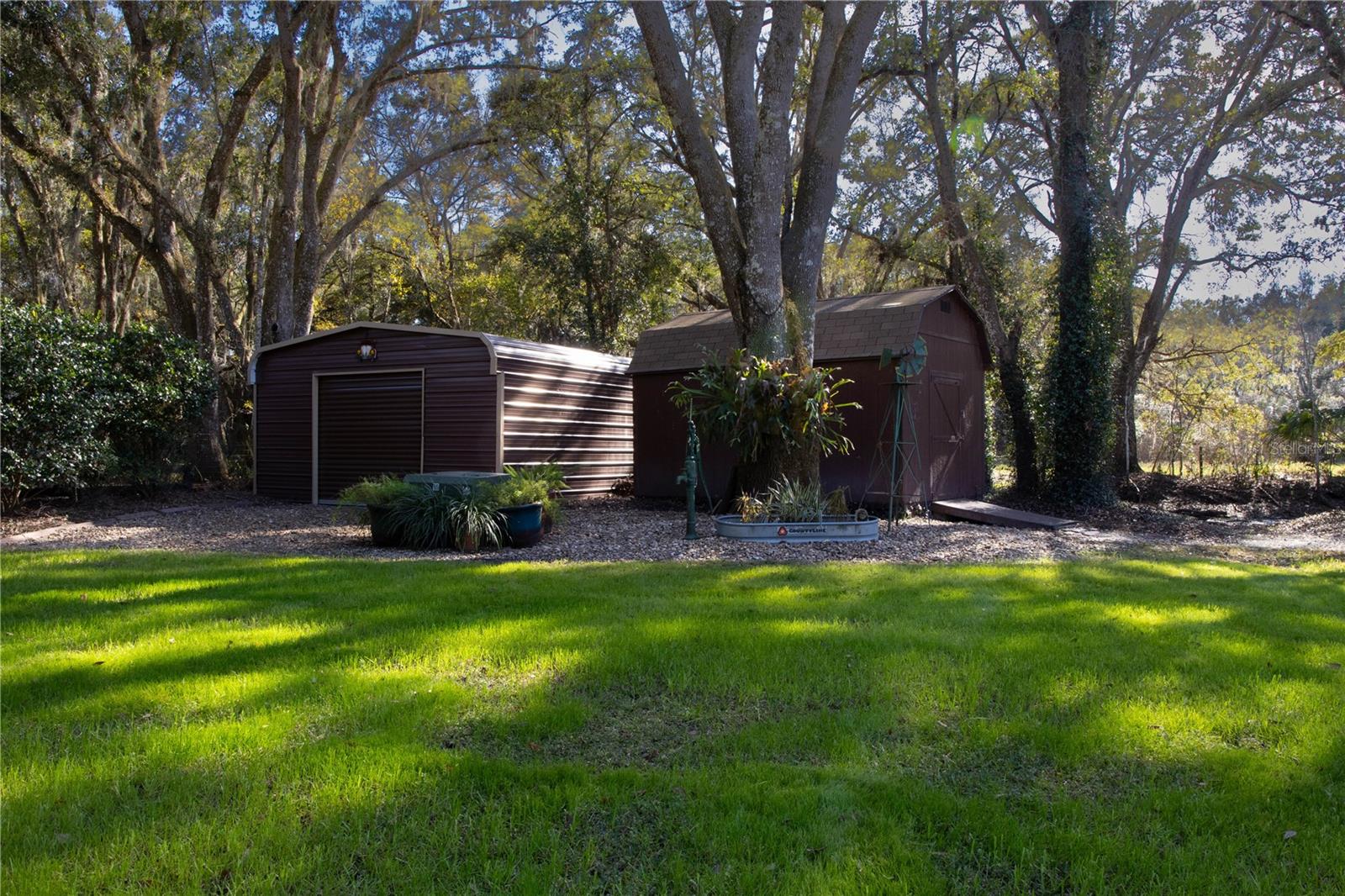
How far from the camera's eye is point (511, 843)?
7.25 ft

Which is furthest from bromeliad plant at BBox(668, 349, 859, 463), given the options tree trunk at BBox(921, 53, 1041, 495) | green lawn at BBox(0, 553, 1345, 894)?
tree trunk at BBox(921, 53, 1041, 495)

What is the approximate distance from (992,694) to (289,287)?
49.6 ft

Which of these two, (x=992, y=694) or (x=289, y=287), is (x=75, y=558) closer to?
(x=992, y=694)

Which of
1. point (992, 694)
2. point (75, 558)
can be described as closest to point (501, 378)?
point (75, 558)

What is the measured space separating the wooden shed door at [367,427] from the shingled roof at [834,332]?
11.8ft

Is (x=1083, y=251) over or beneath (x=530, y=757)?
over

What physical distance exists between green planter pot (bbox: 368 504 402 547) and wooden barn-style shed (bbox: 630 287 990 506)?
444 centimetres

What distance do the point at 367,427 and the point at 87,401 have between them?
3512 mm

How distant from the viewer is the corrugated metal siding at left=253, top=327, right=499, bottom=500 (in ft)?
38.1

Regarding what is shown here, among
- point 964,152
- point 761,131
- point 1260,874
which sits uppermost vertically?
point 964,152

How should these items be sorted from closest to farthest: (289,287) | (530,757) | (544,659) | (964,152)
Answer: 1. (530,757)
2. (544,659)
3. (289,287)
4. (964,152)

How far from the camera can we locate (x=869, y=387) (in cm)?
1145

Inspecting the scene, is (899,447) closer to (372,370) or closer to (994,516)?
(994,516)

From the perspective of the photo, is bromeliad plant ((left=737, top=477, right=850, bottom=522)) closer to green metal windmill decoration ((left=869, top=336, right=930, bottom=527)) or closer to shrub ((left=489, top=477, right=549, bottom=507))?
green metal windmill decoration ((left=869, top=336, right=930, bottom=527))
